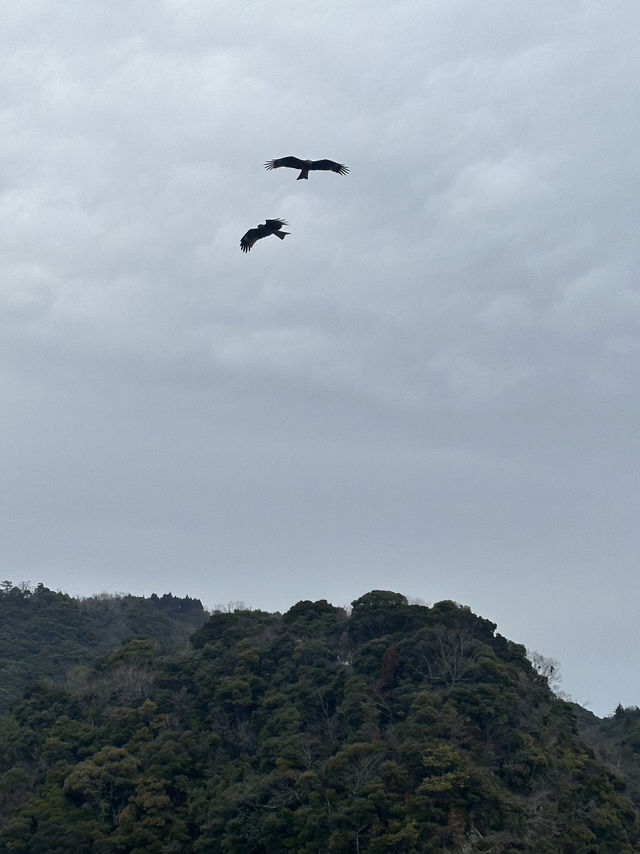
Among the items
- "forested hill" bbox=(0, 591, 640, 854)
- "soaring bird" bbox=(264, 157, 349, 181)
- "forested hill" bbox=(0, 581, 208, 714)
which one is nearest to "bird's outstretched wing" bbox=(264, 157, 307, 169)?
"soaring bird" bbox=(264, 157, 349, 181)

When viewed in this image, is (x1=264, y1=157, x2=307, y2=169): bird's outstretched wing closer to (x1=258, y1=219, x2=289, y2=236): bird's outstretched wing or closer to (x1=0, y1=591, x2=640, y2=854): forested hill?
(x1=258, y1=219, x2=289, y2=236): bird's outstretched wing

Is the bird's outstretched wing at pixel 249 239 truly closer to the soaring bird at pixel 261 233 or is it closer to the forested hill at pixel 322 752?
the soaring bird at pixel 261 233

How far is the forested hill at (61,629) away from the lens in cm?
7300

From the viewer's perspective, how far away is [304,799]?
3806 centimetres

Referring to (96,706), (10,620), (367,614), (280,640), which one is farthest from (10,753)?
(10,620)

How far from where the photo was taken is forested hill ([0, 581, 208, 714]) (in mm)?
73000

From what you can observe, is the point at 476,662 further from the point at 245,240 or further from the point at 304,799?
the point at 245,240

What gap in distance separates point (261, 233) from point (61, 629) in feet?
214

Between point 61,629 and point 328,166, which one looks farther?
point 61,629

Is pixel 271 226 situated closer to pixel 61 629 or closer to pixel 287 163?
pixel 287 163

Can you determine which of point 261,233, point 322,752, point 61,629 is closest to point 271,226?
point 261,233

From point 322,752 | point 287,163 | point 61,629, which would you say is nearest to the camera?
point 287,163

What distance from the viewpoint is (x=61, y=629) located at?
275 feet

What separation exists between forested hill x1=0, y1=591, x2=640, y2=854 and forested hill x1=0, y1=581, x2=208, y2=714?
68.5 ft
